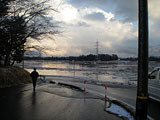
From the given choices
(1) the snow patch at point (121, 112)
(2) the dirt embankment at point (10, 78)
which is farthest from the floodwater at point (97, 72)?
(1) the snow patch at point (121, 112)

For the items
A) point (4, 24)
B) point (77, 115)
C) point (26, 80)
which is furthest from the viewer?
point (26, 80)

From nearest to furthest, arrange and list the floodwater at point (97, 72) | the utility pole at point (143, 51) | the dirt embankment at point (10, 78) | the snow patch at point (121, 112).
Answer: the utility pole at point (143, 51), the snow patch at point (121, 112), the dirt embankment at point (10, 78), the floodwater at point (97, 72)

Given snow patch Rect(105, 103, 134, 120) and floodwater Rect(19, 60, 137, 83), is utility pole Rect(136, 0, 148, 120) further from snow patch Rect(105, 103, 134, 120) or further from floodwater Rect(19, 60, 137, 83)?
floodwater Rect(19, 60, 137, 83)

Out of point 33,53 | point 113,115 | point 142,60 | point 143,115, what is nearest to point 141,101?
point 143,115

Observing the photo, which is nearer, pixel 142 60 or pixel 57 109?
pixel 142 60

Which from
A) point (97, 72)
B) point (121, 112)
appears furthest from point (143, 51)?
point (97, 72)

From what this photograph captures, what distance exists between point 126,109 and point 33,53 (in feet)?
47.1

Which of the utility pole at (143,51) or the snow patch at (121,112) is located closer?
A: the utility pole at (143,51)

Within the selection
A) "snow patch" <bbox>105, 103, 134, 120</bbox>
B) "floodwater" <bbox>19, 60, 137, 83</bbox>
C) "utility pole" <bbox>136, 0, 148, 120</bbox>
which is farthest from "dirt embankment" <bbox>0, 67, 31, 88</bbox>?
"utility pole" <bbox>136, 0, 148, 120</bbox>

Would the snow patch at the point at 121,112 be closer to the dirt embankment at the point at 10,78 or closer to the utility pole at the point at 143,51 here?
the utility pole at the point at 143,51

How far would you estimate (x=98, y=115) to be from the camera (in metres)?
5.29

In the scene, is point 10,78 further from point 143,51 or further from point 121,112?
point 143,51

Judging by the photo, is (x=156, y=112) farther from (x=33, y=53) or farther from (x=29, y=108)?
(x=33, y=53)

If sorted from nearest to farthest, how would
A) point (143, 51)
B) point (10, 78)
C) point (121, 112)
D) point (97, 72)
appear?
point (143, 51) < point (121, 112) < point (10, 78) < point (97, 72)
